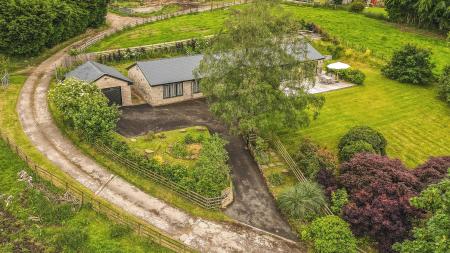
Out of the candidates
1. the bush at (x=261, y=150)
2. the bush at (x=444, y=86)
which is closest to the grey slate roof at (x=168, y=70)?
the bush at (x=261, y=150)

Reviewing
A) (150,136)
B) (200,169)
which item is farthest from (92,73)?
(200,169)

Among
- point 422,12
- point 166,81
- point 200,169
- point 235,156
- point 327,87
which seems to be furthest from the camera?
point 422,12

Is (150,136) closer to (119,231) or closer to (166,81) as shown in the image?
(166,81)

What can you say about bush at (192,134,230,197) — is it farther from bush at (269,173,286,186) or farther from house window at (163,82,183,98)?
house window at (163,82,183,98)

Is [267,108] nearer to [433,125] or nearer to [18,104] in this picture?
[433,125]

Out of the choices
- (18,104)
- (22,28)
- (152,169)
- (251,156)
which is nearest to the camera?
(152,169)

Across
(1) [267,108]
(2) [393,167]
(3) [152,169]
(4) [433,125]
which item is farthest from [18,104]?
(4) [433,125]
